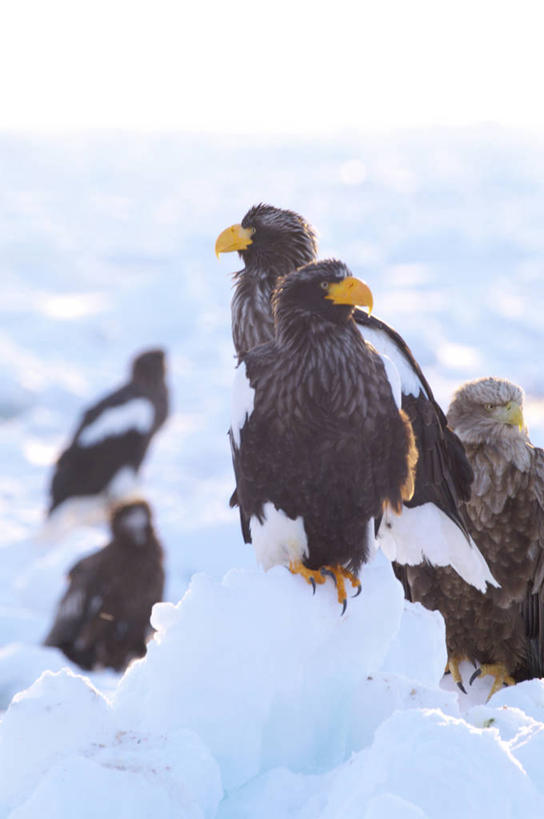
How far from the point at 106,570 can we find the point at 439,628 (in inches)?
236

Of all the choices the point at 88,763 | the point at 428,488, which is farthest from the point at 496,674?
the point at 88,763

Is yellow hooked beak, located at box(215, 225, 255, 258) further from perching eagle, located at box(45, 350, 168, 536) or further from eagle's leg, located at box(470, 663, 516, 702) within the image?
perching eagle, located at box(45, 350, 168, 536)

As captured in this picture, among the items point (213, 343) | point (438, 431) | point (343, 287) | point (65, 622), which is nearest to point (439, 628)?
point (438, 431)

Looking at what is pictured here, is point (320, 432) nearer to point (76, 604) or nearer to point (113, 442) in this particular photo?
point (76, 604)

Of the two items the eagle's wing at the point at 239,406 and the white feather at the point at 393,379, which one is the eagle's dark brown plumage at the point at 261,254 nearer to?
the eagle's wing at the point at 239,406

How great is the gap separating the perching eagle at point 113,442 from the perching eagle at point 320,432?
30.1 feet

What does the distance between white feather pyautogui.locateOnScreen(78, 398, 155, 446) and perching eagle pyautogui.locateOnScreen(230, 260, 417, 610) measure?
31.1 feet

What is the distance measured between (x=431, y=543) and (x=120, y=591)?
5401 millimetres

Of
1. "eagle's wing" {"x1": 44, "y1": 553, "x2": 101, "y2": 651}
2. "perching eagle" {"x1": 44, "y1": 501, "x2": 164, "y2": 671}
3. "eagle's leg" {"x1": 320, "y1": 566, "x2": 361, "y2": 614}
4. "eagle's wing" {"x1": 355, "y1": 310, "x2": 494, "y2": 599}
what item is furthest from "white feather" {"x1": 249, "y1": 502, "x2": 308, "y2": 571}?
"eagle's wing" {"x1": 44, "y1": 553, "x2": 101, "y2": 651}

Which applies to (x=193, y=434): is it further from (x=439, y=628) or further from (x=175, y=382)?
(x=439, y=628)

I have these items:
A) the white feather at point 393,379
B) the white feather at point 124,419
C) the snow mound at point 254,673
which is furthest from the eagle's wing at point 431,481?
the white feather at point 124,419

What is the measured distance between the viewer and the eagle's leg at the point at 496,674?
4.01 meters

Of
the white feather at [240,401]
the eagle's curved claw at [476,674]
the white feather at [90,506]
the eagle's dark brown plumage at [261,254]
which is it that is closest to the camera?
the white feather at [240,401]

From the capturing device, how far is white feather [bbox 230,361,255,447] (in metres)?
3.05
